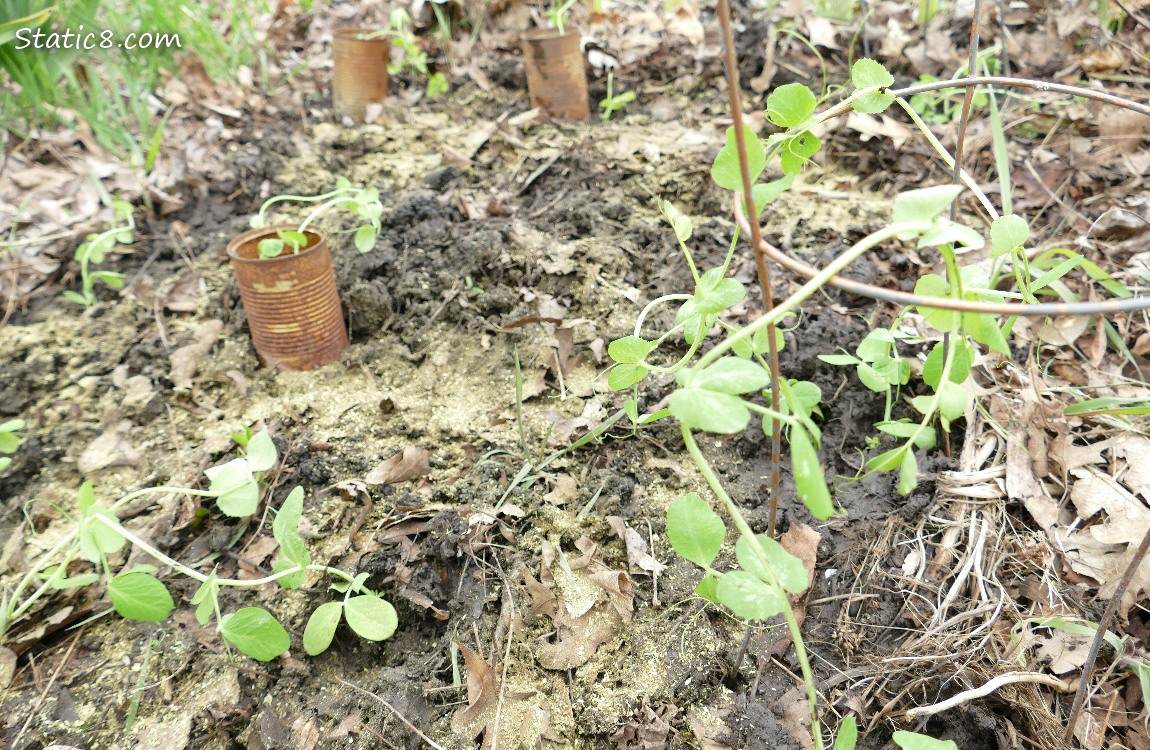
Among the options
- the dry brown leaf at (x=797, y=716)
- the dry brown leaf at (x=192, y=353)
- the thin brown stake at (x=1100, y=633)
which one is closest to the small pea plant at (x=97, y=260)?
the dry brown leaf at (x=192, y=353)

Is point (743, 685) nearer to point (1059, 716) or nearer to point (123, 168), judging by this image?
point (1059, 716)

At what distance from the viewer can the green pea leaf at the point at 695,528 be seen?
3.37 feet

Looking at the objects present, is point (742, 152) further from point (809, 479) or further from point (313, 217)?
point (313, 217)

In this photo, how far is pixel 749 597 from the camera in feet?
2.89

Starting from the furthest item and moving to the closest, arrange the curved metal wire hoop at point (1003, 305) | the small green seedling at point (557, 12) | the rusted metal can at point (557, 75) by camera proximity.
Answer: the small green seedling at point (557, 12)
the rusted metal can at point (557, 75)
the curved metal wire hoop at point (1003, 305)

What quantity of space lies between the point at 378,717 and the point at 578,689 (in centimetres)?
35

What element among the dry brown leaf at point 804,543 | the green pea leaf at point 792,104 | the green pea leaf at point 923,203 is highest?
the green pea leaf at point 792,104

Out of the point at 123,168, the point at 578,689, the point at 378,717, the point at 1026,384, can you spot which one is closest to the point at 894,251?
the point at 1026,384

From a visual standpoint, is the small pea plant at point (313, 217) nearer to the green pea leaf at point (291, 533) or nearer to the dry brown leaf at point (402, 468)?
the dry brown leaf at point (402, 468)

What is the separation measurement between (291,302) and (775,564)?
152cm

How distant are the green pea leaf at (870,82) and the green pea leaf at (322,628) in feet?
4.01

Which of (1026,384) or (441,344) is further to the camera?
(441,344)

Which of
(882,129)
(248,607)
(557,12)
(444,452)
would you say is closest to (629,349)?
(444,452)

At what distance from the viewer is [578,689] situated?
1280 millimetres
